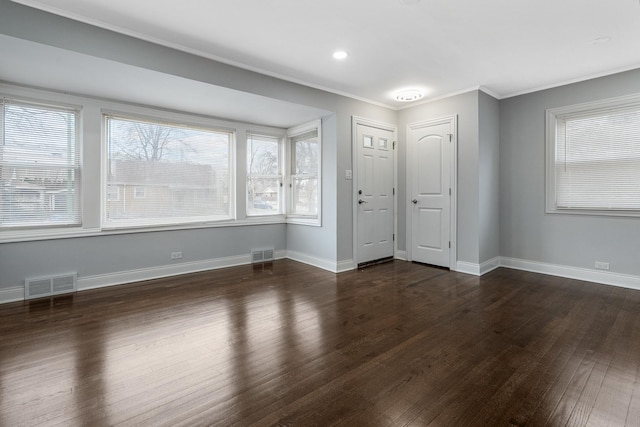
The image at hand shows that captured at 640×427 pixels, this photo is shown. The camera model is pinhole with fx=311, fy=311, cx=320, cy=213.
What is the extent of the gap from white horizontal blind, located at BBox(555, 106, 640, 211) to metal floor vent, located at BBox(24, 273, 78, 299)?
20.3 ft

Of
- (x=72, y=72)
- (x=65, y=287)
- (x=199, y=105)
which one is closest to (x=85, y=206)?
(x=65, y=287)

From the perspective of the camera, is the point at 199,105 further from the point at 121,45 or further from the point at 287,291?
the point at 287,291

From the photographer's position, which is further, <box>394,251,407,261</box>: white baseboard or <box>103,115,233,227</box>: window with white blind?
<box>394,251,407,261</box>: white baseboard

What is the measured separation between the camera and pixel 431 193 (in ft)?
15.8

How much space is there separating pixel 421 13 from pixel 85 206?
4.11m

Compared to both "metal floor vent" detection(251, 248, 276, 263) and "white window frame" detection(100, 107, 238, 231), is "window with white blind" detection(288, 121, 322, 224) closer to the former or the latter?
"metal floor vent" detection(251, 248, 276, 263)

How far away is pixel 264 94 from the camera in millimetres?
3771

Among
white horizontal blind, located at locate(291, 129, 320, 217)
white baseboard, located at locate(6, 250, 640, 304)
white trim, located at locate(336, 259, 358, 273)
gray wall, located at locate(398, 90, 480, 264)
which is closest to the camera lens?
white baseboard, located at locate(6, 250, 640, 304)

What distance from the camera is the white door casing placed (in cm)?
479

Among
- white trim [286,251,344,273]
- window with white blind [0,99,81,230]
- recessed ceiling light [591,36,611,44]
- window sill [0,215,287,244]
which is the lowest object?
white trim [286,251,344,273]

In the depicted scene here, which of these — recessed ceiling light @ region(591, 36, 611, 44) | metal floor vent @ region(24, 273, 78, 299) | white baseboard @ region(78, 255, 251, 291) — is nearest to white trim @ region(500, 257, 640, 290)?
recessed ceiling light @ region(591, 36, 611, 44)

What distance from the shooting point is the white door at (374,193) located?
15.8 feet

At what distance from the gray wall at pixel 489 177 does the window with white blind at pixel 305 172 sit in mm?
2306

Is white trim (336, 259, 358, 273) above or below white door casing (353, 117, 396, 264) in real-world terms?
below
